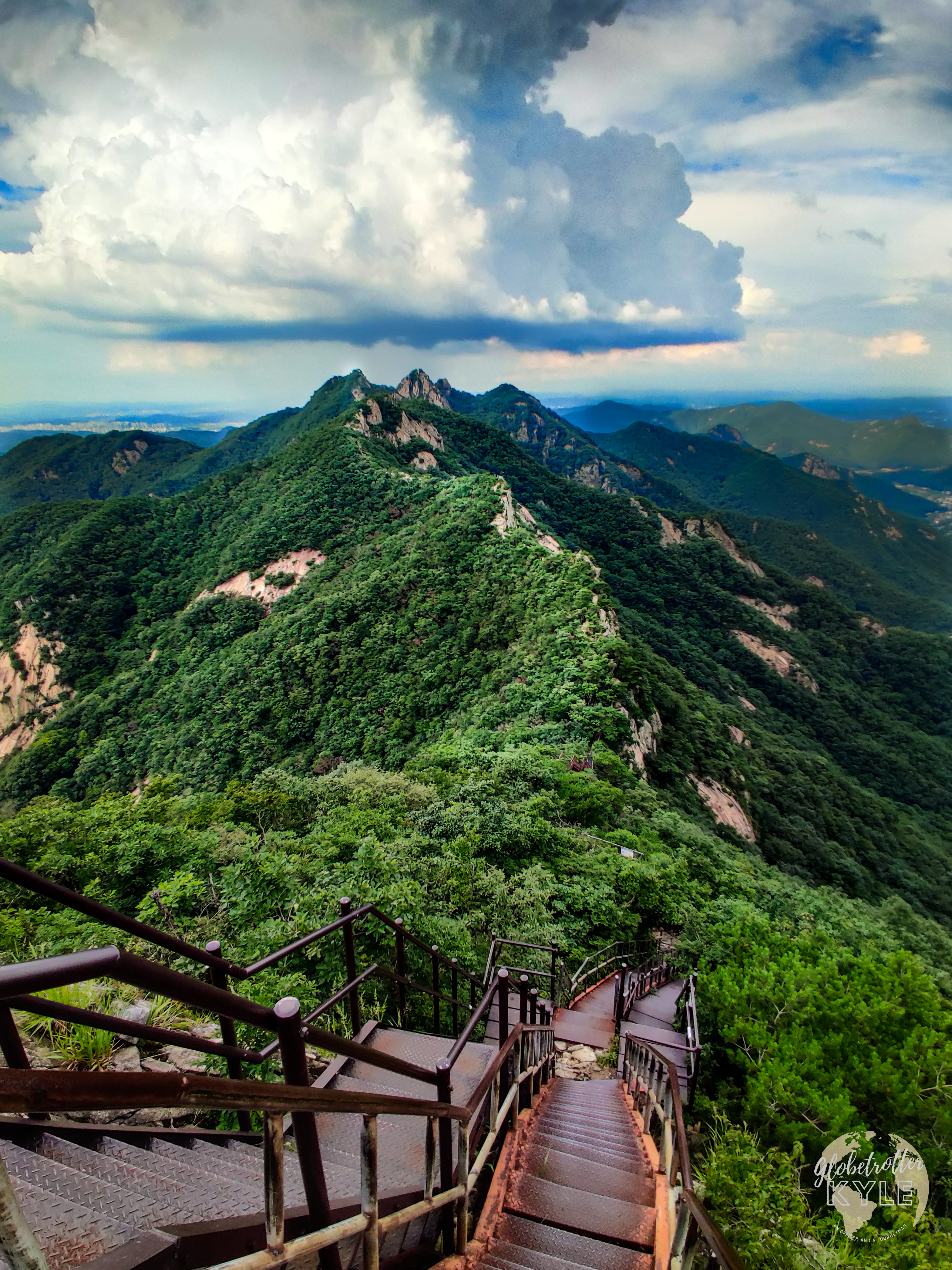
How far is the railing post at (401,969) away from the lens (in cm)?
452

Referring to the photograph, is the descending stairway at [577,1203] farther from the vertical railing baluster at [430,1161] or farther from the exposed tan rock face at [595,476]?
the exposed tan rock face at [595,476]

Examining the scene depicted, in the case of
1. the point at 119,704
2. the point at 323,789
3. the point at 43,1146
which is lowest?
the point at 119,704

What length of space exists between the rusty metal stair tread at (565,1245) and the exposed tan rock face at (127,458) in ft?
537

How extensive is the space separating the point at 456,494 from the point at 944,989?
4841 cm

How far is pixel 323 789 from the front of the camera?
57.1ft

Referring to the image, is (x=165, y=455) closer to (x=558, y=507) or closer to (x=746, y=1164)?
(x=558, y=507)

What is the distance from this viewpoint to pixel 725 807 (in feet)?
102

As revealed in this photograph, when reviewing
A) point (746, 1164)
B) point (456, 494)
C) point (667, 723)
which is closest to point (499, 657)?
point (667, 723)

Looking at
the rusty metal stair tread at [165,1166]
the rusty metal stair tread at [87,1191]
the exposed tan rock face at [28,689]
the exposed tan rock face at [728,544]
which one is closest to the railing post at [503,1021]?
the rusty metal stair tread at [165,1166]

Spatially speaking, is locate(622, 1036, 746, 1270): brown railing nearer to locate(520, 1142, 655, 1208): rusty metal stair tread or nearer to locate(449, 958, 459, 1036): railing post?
locate(520, 1142, 655, 1208): rusty metal stair tread

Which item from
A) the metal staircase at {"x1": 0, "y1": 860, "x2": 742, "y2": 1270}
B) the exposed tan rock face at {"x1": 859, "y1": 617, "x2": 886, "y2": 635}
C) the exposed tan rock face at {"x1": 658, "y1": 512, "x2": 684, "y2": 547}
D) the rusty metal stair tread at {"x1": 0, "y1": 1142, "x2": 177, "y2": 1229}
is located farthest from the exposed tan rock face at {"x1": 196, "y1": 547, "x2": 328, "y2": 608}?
the exposed tan rock face at {"x1": 859, "y1": 617, "x2": 886, "y2": 635}

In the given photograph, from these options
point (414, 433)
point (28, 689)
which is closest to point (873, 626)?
point (414, 433)

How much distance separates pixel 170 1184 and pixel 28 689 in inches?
2561

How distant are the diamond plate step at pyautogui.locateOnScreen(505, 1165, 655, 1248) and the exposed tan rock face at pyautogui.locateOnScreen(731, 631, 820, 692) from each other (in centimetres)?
7473
